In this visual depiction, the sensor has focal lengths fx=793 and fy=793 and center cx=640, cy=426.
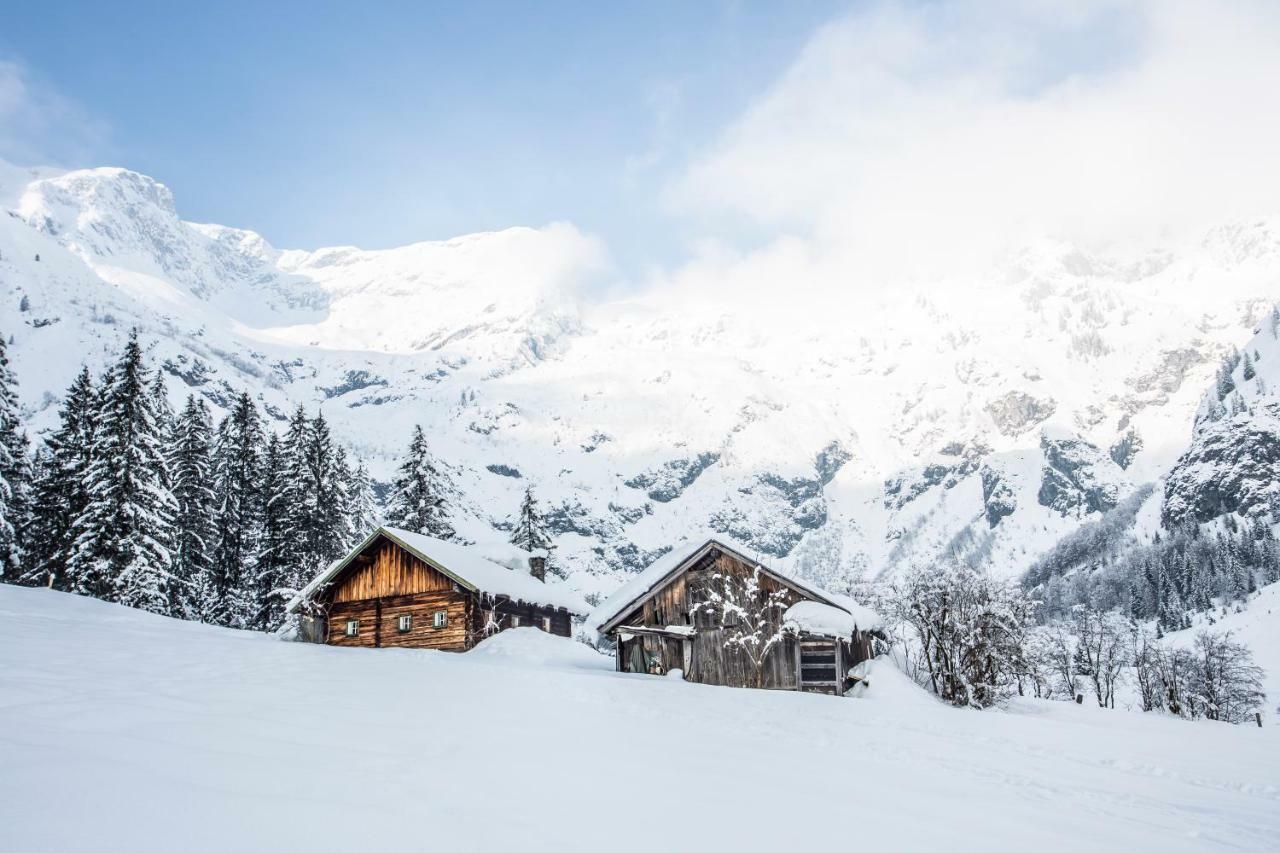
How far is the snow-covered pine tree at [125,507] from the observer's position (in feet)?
116

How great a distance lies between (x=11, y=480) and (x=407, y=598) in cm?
2059

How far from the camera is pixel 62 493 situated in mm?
38219

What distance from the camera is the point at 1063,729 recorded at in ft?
80.9

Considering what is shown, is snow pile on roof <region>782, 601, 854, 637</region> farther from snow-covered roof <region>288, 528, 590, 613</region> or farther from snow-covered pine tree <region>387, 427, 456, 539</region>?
snow-covered pine tree <region>387, 427, 456, 539</region>

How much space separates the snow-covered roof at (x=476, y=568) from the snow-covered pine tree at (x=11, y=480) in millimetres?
13288

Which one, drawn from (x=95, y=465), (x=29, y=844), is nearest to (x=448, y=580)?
(x=95, y=465)

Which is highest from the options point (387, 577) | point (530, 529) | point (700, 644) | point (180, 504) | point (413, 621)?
point (180, 504)

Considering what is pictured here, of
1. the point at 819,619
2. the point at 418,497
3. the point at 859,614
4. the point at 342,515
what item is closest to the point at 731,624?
the point at 819,619

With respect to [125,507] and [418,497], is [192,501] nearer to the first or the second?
[125,507]

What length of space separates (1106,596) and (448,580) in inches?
7895

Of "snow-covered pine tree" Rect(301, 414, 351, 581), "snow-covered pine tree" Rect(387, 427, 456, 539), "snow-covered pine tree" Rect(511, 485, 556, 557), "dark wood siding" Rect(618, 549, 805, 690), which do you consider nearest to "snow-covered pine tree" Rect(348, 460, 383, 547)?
"snow-covered pine tree" Rect(301, 414, 351, 581)

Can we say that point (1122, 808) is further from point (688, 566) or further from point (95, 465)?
point (95, 465)

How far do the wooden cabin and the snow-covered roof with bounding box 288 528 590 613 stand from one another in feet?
0.23

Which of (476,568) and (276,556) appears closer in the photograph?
(476,568)
